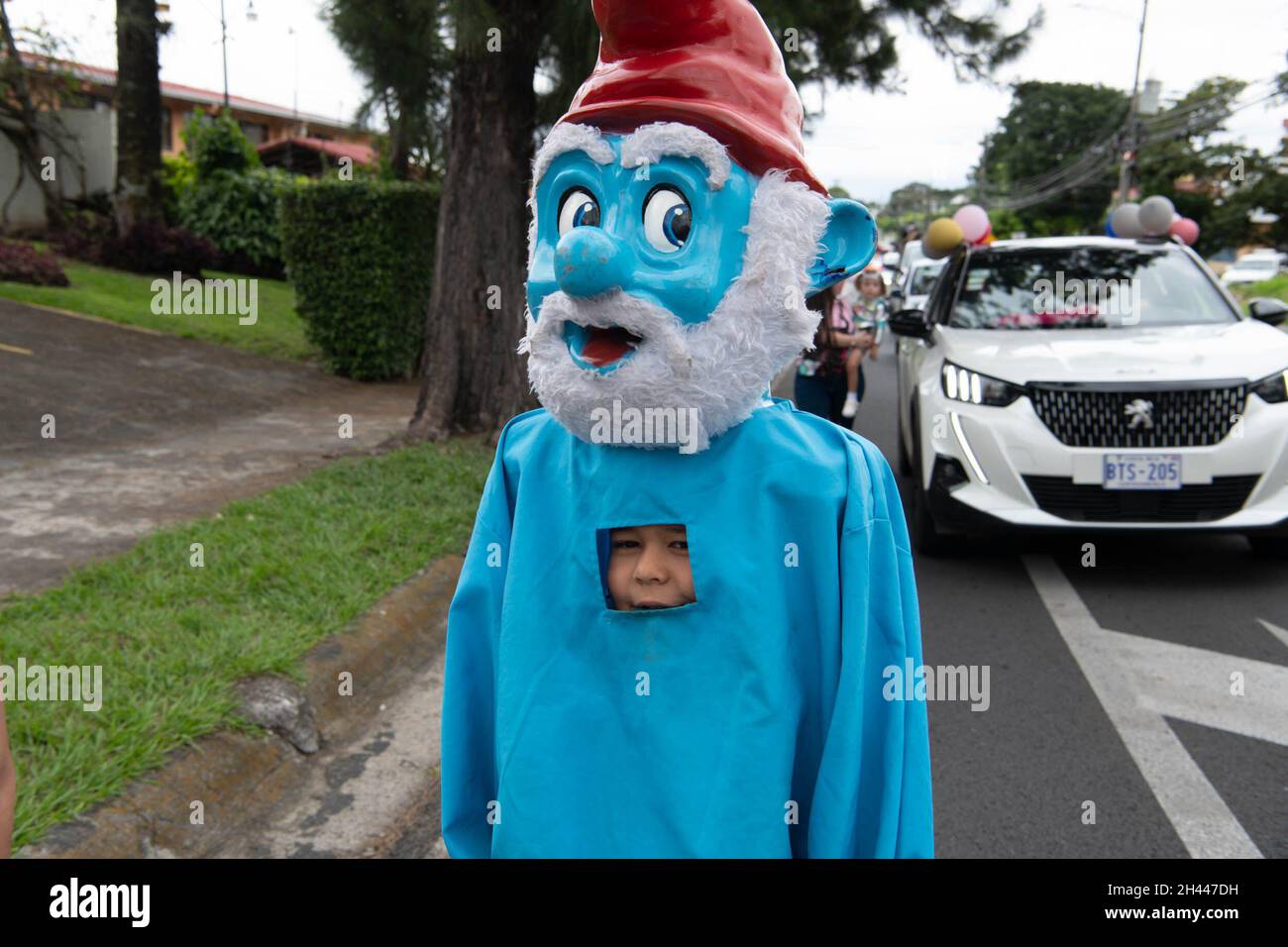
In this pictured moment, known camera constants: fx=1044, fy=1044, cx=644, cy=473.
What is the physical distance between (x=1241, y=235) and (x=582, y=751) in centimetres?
4005

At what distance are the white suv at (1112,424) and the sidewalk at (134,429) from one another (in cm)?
411

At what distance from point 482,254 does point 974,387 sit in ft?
12.8

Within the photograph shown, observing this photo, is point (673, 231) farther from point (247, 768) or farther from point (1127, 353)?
point (1127, 353)

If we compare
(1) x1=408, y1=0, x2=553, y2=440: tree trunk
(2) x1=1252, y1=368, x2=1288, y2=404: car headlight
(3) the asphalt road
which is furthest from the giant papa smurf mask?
(1) x1=408, y1=0, x2=553, y2=440: tree trunk

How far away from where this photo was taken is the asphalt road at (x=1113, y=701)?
3.11m

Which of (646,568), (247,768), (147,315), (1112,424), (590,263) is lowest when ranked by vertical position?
(247,768)

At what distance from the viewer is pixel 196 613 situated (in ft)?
13.0

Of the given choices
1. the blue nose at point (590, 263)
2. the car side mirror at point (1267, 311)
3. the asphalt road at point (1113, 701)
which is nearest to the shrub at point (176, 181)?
the asphalt road at point (1113, 701)

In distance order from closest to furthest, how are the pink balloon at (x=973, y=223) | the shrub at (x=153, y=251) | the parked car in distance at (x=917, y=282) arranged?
1. the pink balloon at (x=973, y=223)
2. the shrub at (x=153, y=251)
3. the parked car in distance at (x=917, y=282)

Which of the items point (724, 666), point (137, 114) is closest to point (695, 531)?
point (724, 666)

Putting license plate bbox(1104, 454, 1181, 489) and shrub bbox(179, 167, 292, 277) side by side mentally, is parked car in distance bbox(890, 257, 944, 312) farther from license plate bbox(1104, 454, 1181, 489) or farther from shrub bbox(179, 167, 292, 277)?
license plate bbox(1104, 454, 1181, 489)

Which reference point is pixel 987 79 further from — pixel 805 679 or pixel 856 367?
pixel 805 679

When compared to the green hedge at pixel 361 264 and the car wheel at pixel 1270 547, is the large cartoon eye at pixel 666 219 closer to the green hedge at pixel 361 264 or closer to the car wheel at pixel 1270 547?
the car wheel at pixel 1270 547

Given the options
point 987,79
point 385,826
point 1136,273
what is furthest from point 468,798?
point 987,79
